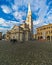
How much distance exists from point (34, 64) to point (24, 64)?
2.45 meters

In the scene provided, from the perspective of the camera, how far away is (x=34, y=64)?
42531 mm

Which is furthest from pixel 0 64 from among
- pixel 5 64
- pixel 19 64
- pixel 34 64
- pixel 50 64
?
pixel 50 64

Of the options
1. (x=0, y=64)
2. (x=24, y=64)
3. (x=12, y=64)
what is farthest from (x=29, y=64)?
(x=0, y=64)

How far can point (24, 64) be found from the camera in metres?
42.0

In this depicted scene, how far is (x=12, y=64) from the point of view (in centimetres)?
4166

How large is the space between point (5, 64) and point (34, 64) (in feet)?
22.7

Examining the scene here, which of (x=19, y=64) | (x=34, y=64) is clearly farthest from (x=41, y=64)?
(x=19, y=64)

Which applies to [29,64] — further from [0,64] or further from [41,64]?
[0,64]

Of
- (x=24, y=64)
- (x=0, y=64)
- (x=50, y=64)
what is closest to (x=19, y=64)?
(x=24, y=64)

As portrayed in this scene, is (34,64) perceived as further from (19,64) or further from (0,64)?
(0,64)

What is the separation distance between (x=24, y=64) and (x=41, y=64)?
407 cm

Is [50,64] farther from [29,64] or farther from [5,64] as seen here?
[5,64]

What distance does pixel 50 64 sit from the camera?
138ft

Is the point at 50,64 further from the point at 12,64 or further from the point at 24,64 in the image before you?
Answer: the point at 12,64
